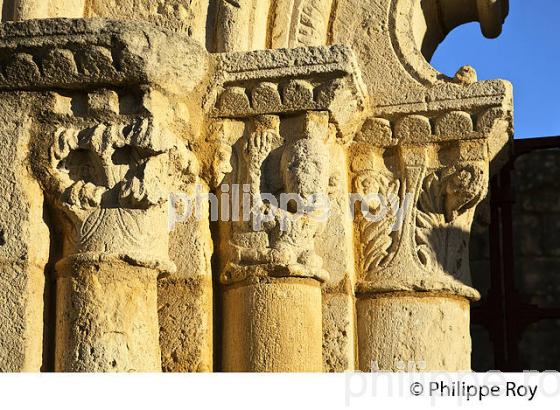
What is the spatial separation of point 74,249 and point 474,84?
1.95m

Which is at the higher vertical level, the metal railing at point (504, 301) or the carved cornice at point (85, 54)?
the carved cornice at point (85, 54)

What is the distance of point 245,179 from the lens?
5938 mm

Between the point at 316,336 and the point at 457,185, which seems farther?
the point at 457,185

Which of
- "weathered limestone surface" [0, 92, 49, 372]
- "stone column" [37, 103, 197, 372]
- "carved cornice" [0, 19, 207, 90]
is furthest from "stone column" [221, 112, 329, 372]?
"weathered limestone surface" [0, 92, 49, 372]

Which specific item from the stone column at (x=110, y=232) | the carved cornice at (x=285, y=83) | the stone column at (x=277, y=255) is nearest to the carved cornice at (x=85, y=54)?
the stone column at (x=110, y=232)

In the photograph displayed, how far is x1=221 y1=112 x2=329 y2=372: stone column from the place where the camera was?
5715 mm

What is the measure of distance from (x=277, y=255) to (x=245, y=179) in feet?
1.30

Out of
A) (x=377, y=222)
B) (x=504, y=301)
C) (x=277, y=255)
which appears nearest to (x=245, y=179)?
(x=277, y=255)

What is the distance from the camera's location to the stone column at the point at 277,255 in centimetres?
571

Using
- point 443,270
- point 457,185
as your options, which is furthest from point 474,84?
point 443,270

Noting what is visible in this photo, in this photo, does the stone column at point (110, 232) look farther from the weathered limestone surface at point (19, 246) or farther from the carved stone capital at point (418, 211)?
the carved stone capital at point (418, 211)

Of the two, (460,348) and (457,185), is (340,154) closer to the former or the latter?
(457,185)
